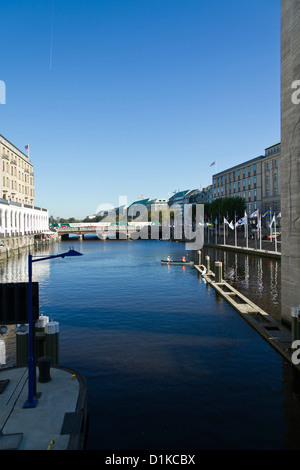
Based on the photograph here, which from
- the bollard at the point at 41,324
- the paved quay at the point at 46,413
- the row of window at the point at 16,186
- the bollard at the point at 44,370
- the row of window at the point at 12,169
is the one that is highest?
the row of window at the point at 12,169

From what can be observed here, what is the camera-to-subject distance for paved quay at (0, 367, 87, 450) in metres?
8.66

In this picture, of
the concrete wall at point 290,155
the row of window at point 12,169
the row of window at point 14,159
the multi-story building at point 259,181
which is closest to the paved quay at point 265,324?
the concrete wall at point 290,155

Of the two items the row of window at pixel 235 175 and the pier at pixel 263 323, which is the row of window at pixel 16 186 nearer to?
the row of window at pixel 235 175

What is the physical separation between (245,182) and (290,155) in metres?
108

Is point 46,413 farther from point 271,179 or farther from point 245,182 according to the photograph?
point 245,182

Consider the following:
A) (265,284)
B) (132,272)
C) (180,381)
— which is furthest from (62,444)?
(132,272)

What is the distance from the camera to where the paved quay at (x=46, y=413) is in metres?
8.66

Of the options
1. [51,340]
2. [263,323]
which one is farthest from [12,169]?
[51,340]

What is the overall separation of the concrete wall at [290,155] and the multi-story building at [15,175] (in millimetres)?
82733

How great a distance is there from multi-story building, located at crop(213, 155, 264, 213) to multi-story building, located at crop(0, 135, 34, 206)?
75.8m

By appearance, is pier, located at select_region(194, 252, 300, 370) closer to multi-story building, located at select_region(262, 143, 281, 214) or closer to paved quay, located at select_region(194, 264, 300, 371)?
paved quay, located at select_region(194, 264, 300, 371)

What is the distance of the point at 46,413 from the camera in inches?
396

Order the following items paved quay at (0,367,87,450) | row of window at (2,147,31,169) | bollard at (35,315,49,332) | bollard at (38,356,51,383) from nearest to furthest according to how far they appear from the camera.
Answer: paved quay at (0,367,87,450) → bollard at (38,356,51,383) → bollard at (35,315,49,332) → row of window at (2,147,31,169)

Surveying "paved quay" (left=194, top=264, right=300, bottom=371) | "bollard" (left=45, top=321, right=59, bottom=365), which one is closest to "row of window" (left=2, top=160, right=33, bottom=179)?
"paved quay" (left=194, top=264, right=300, bottom=371)
